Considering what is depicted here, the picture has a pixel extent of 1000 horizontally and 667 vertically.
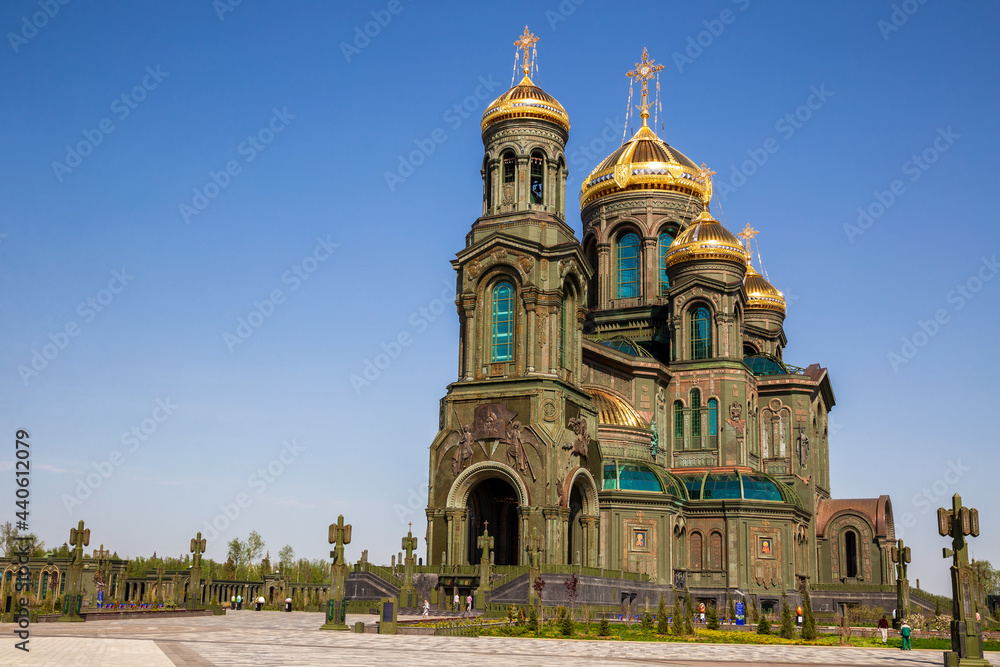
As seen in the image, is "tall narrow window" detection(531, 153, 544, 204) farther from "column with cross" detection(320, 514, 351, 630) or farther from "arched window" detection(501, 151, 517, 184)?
"column with cross" detection(320, 514, 351, 630)

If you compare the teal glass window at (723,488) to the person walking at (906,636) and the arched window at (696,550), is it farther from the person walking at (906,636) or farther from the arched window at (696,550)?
the person walking at (906,636)

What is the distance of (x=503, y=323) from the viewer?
4741cm

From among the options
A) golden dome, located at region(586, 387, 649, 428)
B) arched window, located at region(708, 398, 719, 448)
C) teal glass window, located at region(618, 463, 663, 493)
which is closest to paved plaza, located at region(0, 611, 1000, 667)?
teal glass window, located at region(618, 463, 663, 493)

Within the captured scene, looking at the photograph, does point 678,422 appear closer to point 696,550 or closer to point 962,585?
point 696,550

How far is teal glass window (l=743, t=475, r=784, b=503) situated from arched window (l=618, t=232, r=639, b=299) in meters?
15.7

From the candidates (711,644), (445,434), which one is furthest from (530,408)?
(711,644)

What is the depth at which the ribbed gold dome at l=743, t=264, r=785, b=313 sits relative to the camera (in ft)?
224

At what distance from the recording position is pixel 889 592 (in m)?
50.0

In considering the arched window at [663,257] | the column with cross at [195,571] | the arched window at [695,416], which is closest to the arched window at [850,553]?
the arched window at [695,416]

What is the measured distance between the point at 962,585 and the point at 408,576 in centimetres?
2354

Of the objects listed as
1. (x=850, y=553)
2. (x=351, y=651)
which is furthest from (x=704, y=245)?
(x=351, y=651)

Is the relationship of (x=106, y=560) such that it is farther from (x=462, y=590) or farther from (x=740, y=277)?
(x=740, y=277)

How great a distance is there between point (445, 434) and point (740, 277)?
69.6 ft

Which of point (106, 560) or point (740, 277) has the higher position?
point (740, 277)
